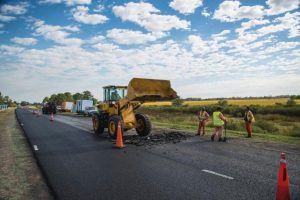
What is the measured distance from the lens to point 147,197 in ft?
18.3

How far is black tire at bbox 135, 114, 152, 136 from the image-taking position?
15422mm

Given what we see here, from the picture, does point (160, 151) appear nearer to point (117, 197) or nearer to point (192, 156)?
point (192, 156)

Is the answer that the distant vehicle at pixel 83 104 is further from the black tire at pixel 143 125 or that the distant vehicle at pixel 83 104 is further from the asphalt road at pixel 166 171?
the asphalt road at pixel 166 171

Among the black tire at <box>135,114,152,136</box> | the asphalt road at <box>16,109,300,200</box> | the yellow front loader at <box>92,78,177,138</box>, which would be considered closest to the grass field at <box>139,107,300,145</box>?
the black tire at <box>135,114,152,136</box>

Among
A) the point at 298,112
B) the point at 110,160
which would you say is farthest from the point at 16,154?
the point at 298,112

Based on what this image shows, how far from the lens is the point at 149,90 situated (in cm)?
1409

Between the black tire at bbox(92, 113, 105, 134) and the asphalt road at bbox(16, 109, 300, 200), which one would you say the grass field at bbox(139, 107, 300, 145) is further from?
the black tire at bbox(92, 113, 105, 134)

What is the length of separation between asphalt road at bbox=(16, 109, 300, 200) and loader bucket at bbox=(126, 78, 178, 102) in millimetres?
2936

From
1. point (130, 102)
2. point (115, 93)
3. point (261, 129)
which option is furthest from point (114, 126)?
point (261, 129)

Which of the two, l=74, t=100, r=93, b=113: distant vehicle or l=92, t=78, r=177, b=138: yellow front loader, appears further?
l=74, t=100, r=93, b=113: distant vehicle

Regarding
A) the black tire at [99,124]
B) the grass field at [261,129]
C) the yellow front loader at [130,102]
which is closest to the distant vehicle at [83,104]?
the grass field at [261,129]

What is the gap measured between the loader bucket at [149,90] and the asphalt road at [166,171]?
2.94 metres

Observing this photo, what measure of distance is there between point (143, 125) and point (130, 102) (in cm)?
142

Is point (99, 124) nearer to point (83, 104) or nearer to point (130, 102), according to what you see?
point (130, 102)
